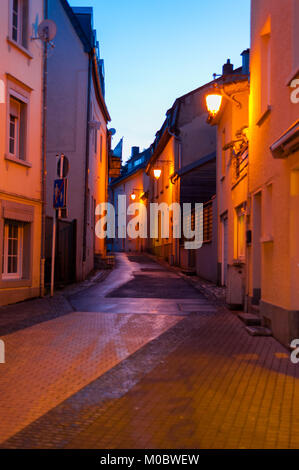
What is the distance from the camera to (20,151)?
14.1 m

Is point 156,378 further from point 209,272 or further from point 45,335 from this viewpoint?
point 209,272

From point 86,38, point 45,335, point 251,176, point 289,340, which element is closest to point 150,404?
point 289,340

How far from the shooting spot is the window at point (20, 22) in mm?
13758

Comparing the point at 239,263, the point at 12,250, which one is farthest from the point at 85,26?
the point at 239,263

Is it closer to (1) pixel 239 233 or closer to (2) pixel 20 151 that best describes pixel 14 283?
(2) pixel 20 151

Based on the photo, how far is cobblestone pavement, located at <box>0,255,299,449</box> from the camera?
4.45m

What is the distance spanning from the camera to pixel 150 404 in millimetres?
5332

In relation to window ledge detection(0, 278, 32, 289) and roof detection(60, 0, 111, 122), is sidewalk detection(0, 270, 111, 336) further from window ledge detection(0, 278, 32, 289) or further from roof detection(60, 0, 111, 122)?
roof detection(60, 0, 111, 122)

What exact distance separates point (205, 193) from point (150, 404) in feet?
76.6

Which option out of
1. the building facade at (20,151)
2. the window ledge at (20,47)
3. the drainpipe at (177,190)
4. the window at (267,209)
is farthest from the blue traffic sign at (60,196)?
the drainpipe at (177,190)

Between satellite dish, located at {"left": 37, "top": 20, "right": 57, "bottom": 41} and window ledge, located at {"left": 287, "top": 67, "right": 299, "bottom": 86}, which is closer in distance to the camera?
window ledge, located at {"left": 287, "top": 67, "right": 299, "bottom": 86}

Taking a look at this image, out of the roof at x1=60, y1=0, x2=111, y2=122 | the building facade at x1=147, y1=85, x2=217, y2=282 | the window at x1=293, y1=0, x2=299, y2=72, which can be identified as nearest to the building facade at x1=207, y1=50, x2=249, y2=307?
the window at x1=293, y1=0, x2=299, y2=72

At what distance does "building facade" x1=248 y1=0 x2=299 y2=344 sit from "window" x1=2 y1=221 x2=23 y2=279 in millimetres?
5974

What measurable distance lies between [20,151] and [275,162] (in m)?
7.29
